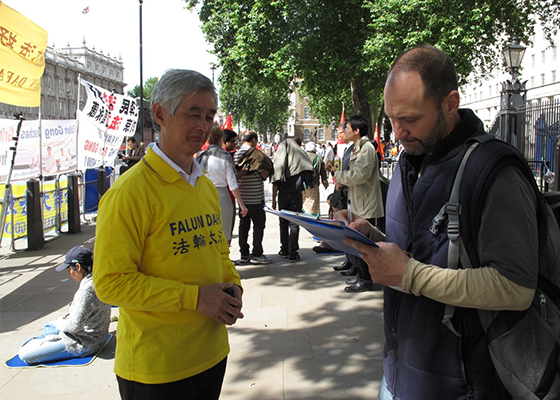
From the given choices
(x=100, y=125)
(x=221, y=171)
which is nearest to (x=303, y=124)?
(x=100, y=125)

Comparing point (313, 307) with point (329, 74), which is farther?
point (329, 74)

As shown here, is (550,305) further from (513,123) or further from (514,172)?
(513,123)

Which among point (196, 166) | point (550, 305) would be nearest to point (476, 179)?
point (550, 305)

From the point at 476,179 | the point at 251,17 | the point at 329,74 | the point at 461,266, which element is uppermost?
the point at 251,17

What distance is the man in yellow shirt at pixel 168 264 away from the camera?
67.8 inches

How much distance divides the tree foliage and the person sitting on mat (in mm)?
12267

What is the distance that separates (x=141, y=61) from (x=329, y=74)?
10.6 metres

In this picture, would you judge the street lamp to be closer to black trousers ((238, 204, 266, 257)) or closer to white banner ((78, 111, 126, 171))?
black trousers ((238, 204, 266, 257))

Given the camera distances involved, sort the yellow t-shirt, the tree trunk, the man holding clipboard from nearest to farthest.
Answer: the yellow t-shirt → the man holding clipboard → the tree trunk

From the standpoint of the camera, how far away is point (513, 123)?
1120 cm

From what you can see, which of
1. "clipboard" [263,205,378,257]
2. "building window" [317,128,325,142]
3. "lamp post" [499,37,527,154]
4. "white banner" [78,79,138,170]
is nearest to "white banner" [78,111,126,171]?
"white banner" [78,79,138,170]

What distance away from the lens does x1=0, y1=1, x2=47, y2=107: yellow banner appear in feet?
19.3

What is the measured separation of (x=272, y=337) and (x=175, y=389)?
8.93 feet

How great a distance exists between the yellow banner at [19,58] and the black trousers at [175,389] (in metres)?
5.08
